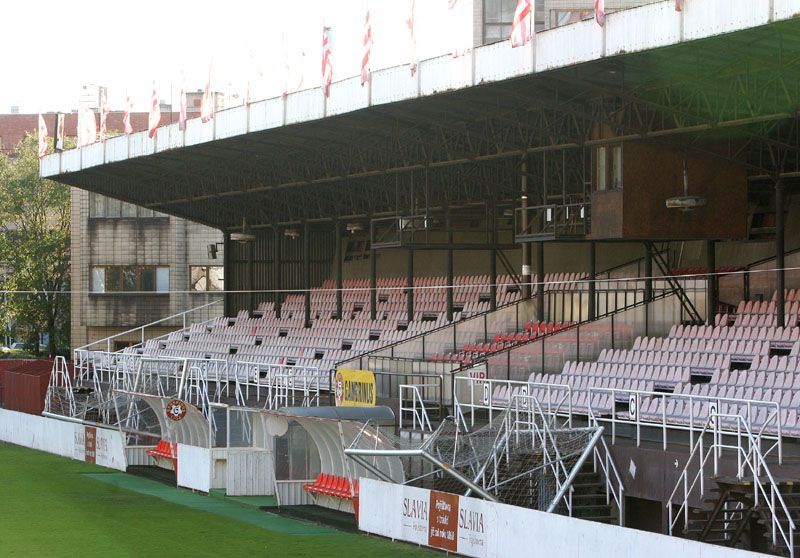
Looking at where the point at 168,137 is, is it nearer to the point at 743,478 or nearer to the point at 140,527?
the point at 140,527

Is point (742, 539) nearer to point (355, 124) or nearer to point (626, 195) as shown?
point (626, 195)

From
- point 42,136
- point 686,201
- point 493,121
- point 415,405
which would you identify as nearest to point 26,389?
point 42,136

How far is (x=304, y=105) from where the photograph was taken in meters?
37.5

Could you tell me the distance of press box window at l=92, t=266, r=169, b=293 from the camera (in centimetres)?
6862

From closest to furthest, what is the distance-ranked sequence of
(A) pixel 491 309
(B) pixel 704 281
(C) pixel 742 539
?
(C) pixel 742 539
(B) pixel 704 281
(A) pixel 491 309

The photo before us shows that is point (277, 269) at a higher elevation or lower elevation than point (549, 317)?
higher

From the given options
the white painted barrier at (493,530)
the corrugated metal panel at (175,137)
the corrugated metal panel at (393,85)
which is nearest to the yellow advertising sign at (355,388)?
the white painted barrier at (493,530)

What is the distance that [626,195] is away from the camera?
2980cm

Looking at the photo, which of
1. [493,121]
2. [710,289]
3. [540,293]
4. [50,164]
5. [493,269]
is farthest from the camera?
[50,164]

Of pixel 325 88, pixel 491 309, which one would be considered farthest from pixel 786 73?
pixel 491 309

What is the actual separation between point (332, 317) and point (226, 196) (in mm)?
6076

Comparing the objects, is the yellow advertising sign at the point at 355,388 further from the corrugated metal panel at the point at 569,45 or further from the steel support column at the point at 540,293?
the steel support column at the point at 540,293

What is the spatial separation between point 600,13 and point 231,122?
18.2 meters

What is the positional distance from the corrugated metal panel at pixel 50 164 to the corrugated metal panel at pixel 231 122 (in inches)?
562
